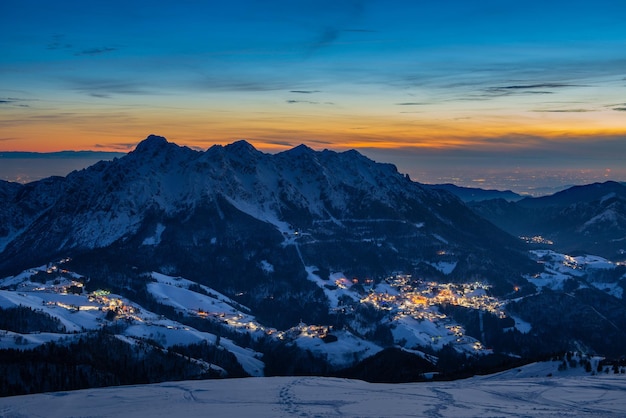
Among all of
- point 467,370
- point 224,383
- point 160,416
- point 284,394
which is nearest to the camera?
point 160,416

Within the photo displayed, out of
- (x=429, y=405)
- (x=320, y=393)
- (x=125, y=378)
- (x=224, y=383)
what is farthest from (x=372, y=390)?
(x=125, y=378)

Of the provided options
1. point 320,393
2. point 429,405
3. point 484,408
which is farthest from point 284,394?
point 484,408

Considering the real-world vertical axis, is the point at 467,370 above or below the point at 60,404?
below

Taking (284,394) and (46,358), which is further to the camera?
(46,358)

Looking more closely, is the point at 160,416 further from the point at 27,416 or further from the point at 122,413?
the point at 27,416

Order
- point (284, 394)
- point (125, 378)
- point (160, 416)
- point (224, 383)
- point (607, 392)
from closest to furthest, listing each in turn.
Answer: point (160, 416) → point (607, 392) → point (284, 394) → point (224, 383) → point (125, 378)

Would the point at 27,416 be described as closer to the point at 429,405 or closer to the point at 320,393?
the point at 320,393
